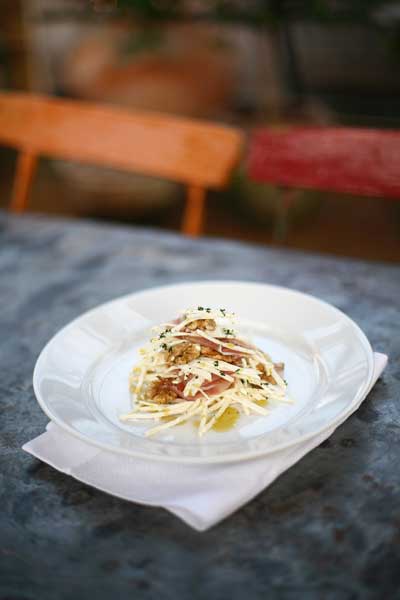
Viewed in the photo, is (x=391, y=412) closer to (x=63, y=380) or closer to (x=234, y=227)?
(x=63, y=380)

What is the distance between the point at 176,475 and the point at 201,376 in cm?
14

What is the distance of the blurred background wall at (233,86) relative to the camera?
11.2 feet

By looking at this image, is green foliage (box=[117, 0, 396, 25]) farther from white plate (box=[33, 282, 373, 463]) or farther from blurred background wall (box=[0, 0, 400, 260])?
white plate (box=[33, 282, 373, 463])

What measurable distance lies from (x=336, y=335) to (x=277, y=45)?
9.94ft

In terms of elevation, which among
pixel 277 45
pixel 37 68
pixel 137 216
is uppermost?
pixel 277 45

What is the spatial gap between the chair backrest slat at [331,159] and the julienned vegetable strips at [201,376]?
73cm

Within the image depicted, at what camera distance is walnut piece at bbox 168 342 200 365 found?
86cm

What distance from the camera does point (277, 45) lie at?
3.59 m

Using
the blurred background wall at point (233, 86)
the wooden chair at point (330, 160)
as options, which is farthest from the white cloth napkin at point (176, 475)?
the blurred background wall at point (233, 86)

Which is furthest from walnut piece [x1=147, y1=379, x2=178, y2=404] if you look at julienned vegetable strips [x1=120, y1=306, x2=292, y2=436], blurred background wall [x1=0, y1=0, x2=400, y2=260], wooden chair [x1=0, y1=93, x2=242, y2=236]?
blurred background wall [x1=0, y1=0, x2=400, y2=260]

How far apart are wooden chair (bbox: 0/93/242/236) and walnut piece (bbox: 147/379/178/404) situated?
808mm

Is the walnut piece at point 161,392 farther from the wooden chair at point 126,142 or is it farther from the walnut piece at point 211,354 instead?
the wooden chair at point 126,142

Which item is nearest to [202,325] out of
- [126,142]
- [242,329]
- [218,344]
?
[218,344]

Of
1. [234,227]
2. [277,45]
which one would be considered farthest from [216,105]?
[234,227]
